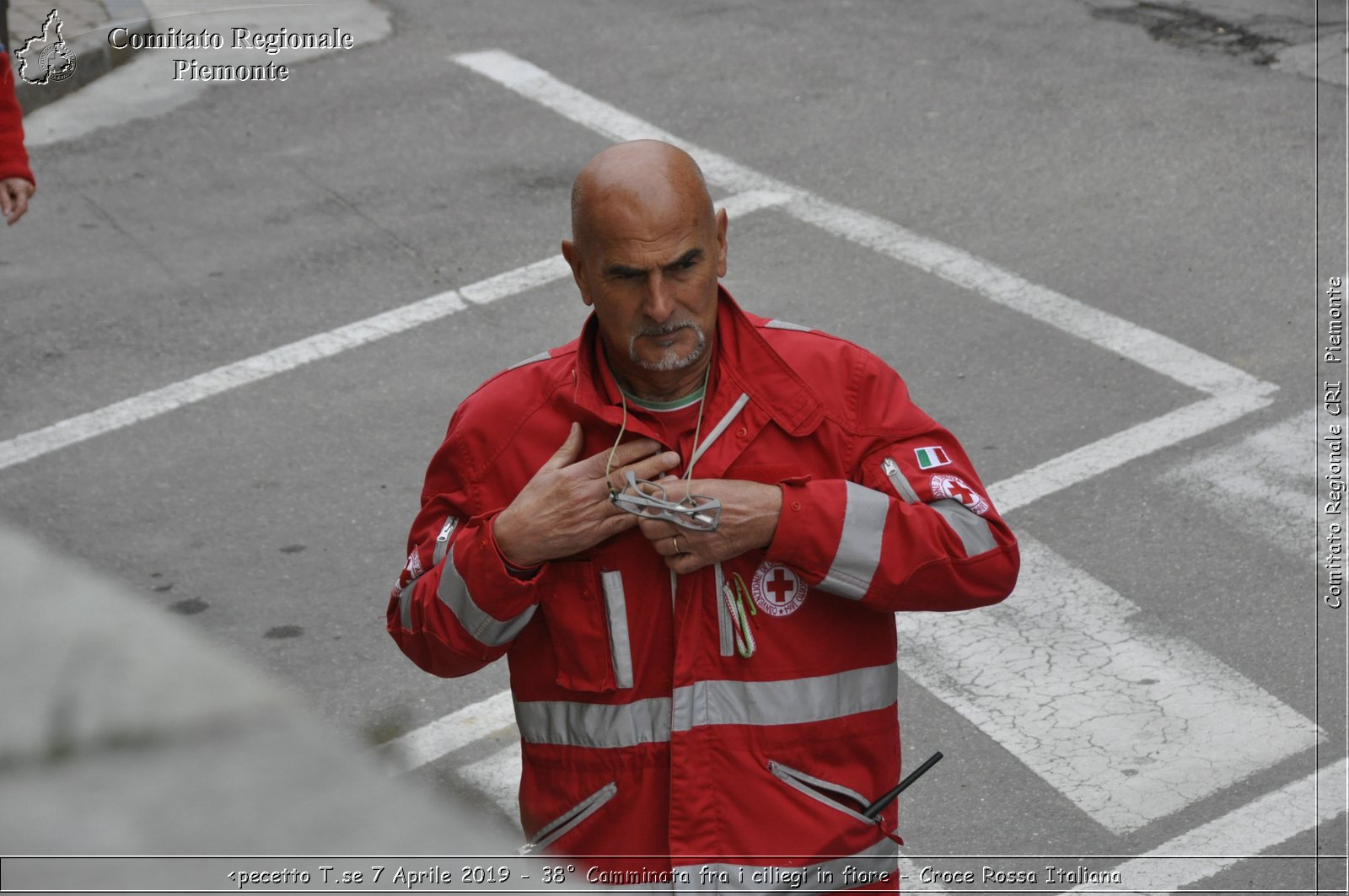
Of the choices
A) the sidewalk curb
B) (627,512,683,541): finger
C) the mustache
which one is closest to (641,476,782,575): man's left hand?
(627,512,683,541): finger

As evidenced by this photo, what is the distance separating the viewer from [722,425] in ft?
10.2

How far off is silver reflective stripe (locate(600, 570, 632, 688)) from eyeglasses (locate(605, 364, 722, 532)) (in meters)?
0.19

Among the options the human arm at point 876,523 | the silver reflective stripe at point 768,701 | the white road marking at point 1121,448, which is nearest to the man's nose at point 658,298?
the human arm at point 876,523

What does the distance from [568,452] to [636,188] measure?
0.52m

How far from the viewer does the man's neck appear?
318cm

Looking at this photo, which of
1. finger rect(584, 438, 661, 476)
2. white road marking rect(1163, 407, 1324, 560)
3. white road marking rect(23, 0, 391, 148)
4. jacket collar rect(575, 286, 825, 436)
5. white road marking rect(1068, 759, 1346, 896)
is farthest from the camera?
white road marking rect(23, 0, 391, 148)

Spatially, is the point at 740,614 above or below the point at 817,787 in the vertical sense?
above

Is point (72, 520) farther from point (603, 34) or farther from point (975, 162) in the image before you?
point (603, 34)

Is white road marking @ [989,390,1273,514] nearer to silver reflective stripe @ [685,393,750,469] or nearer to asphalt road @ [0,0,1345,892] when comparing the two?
asphalt road @ [0,0,1345,892]

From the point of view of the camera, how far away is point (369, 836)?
86 cm

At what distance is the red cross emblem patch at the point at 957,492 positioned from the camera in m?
3.13

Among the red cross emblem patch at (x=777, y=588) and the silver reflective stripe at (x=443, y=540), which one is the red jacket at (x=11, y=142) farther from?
the red cross emblem patch at (x=777, y=588)

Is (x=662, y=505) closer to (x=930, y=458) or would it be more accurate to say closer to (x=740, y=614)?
(x=740, y=614)

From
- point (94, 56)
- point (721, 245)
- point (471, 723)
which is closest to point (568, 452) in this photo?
point (721, 245)
